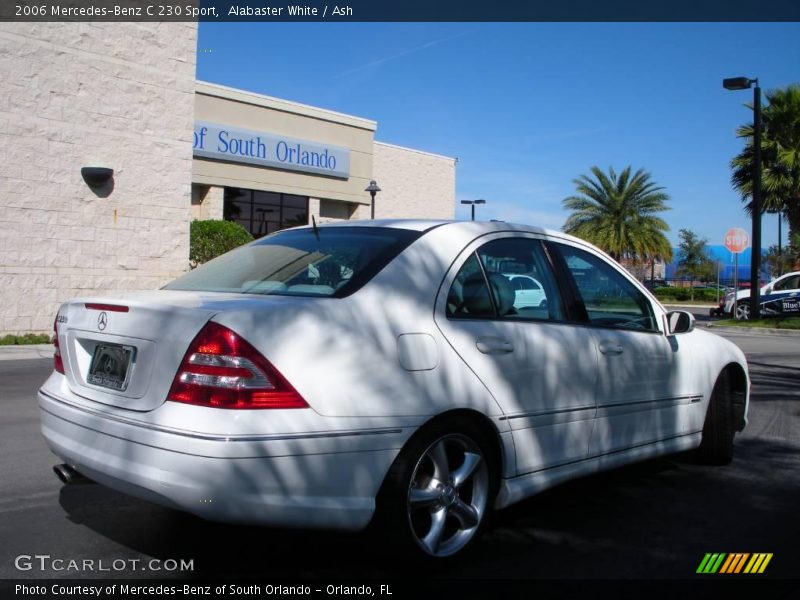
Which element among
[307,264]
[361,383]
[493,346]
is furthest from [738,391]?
[361,383]

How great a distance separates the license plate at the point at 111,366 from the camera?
344cm

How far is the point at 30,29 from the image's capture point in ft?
46.7

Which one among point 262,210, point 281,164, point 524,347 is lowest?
point 524,347

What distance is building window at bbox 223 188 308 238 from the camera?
27.6 metres

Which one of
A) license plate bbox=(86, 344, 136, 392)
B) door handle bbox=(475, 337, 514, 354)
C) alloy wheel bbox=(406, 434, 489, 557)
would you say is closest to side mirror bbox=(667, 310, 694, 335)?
door handle bbox=(475, 337, 514, 354)

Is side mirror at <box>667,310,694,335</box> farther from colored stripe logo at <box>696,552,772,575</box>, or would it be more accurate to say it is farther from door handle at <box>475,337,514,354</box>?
door handle at <box>475,337,514,354</box>

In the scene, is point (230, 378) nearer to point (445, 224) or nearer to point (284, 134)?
point (445, 224)

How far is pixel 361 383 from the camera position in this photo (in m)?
3.26

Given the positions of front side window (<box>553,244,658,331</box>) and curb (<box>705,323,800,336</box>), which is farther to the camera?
curb (<box>705,323,800,336</box>)

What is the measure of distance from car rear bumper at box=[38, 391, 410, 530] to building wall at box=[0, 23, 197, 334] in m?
12.4

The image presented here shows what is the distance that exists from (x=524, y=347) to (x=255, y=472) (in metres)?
1.53

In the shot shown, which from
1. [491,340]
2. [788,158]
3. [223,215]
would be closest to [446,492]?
[491,340]

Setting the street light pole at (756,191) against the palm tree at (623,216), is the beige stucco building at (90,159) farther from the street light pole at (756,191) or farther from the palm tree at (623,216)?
the palm tree at (623,216)

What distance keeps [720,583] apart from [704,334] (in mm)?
2319
